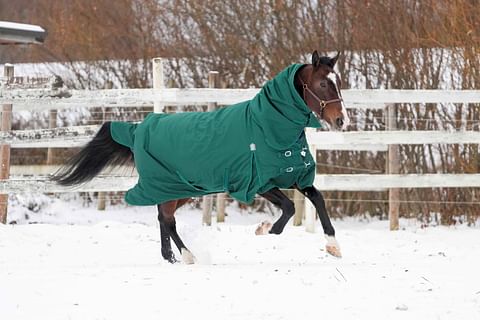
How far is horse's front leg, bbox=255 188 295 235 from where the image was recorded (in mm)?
5887

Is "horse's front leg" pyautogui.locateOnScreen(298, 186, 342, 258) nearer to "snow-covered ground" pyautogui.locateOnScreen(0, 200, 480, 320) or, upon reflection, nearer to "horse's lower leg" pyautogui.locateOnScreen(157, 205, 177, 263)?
"snow-covered ground" pyautogui.locateOnScreen(0, 200, 480, 320)

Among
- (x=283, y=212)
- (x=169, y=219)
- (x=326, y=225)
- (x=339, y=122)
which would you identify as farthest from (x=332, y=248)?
(x=169, y=219)

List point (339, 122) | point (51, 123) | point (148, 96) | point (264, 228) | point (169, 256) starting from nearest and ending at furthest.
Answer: point (339, 122) < point (264, 228) < point (169, 256) < point (148, 96) < point (51, 123)

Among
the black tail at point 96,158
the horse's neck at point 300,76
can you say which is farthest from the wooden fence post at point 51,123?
the horse's neck at point 300,76

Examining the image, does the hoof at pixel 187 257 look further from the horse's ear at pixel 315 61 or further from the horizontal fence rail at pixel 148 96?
the horizontal fence rail at pixel 148 96

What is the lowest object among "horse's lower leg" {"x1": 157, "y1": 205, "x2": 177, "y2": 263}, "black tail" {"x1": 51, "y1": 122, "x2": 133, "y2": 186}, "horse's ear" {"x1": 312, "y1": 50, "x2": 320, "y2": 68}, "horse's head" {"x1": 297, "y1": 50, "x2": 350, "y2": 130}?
"horse's lower leg" {"x1": 157, "y1": 205, "x2": 177, "y2": 263}

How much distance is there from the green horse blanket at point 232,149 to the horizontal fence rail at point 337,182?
207cm

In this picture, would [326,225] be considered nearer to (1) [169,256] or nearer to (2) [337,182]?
(1) [169,256]

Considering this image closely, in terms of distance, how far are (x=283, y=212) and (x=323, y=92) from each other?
970 millimetres

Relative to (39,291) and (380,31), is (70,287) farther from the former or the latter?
(380,31)

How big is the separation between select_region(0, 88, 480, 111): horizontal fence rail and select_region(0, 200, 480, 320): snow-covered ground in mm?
1396

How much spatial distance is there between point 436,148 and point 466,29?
176cm

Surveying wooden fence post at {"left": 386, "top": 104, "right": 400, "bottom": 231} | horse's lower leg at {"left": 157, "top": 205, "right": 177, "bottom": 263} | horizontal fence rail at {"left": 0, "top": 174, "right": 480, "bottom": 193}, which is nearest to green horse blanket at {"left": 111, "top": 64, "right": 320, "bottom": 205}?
horse's lower leg at {"left": 157, "top": 205, "right": 177, "bottom": 263}

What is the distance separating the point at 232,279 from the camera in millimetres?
4828
